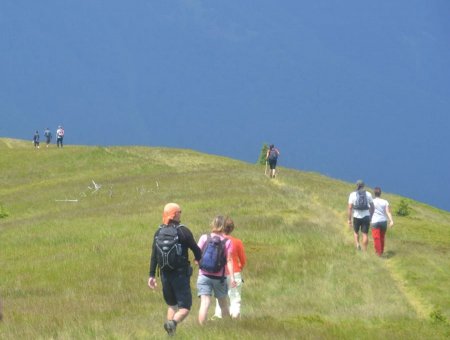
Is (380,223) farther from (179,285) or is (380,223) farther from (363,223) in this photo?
(179,285)

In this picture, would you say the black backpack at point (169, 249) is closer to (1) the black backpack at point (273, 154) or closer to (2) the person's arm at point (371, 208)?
(2) the person's arm at point (371, 208)

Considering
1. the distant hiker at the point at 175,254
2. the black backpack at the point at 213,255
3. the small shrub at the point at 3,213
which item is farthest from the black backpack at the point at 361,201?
the small shrub at the point at 3,213

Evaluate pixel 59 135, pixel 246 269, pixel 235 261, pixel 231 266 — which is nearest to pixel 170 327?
pixel 231 266

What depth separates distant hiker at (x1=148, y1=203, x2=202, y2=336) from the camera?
12500mm

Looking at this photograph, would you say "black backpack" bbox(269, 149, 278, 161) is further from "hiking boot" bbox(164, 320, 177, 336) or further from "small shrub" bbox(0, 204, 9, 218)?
"hiking boot" bbox(164, 320, 177, 336)

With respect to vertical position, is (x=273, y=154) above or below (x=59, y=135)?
below

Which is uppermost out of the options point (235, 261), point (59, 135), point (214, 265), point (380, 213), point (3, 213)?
point (59, 135)

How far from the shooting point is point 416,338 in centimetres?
1377

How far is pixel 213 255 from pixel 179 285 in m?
0.80

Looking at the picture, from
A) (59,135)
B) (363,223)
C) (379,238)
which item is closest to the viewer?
(379,238)

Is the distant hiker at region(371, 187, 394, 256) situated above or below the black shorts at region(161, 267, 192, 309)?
above

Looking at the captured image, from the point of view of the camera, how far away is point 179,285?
503 inches

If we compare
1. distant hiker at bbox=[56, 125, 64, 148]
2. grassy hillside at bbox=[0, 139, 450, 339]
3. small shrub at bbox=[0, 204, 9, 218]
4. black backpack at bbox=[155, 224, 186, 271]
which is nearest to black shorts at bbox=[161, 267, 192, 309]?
black backpack at bbox=[155, 224, 186, 271]

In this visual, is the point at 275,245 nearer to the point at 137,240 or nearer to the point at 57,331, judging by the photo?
the point at 137,240
